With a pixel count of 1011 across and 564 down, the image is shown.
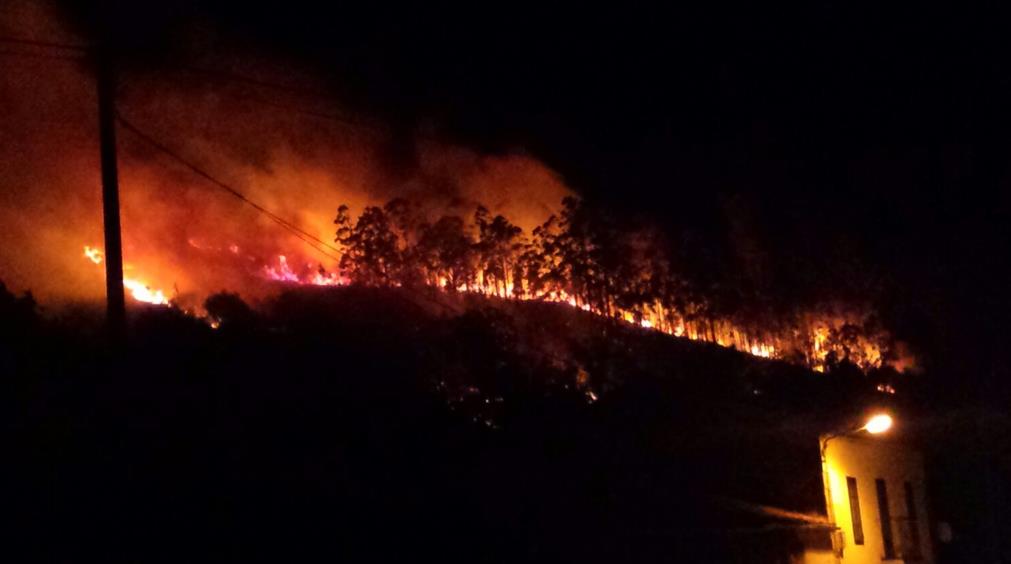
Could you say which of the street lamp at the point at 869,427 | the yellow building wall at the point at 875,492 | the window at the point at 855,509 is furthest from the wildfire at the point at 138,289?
the window at the point at 855,509

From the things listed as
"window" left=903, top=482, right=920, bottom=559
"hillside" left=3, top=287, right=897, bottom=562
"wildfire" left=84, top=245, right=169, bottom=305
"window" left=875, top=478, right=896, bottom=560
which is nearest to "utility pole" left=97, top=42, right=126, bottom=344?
"hillside" left=3, top=287, right=897, bottom=562

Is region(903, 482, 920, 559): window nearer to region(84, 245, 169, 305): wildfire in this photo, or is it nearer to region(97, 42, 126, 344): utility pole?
region(84, 245, 169, 305): wildfire

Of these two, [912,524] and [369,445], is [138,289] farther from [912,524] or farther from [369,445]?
[912,524]

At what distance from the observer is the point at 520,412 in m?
19.7

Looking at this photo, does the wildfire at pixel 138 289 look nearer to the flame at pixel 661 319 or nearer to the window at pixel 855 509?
the flame at pixel 661 319

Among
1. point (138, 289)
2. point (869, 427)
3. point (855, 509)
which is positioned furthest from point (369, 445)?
point (855, 509)

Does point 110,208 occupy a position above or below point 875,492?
above

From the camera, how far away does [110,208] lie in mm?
10797

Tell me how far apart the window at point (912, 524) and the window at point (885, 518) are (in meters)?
1.11

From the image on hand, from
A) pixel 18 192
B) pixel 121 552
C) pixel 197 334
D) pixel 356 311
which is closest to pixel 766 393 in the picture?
pixel 356 311

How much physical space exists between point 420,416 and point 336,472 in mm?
3611

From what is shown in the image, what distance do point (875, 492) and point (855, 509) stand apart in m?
1.37

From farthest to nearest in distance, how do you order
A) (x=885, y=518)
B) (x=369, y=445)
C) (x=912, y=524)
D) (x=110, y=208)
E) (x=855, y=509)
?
(x=912, y=524) → (x=885, y=518) → (x=855, y=509) → (x=369, y=445) → (x=110, y=208)

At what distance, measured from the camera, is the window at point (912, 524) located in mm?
25734
